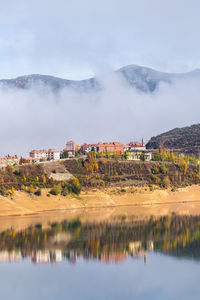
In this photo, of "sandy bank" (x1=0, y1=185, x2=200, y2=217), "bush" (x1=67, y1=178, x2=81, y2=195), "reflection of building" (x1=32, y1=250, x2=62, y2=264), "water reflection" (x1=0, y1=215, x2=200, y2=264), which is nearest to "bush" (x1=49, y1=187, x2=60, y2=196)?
"sandy bank" (x1=0, y1=185, x2=200, y2=217)

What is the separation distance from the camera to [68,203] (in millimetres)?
126938

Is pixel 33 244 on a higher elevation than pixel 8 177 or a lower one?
lower

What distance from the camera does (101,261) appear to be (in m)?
72.9

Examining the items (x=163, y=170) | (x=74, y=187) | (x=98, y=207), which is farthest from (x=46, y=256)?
(x=163, y=170)

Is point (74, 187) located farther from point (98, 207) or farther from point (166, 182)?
point (166, 182)

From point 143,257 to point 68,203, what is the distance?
176 ft

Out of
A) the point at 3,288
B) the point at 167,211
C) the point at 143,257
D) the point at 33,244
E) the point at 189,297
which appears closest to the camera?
the point at 189,297

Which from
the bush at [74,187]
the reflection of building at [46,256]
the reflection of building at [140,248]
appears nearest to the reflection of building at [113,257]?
the reflection of building at [140,248]

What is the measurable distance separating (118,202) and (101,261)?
6259 cm

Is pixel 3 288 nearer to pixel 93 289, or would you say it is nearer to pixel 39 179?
pixel 93 289

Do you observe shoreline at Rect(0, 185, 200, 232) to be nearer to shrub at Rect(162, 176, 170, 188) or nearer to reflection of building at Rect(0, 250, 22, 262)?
shrub at Rect(162, 176, 170, 188)

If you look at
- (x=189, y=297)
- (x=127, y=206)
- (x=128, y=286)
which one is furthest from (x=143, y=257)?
(x=127, y=206)

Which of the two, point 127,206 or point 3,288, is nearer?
point 3,288

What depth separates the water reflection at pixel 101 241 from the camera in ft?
248
